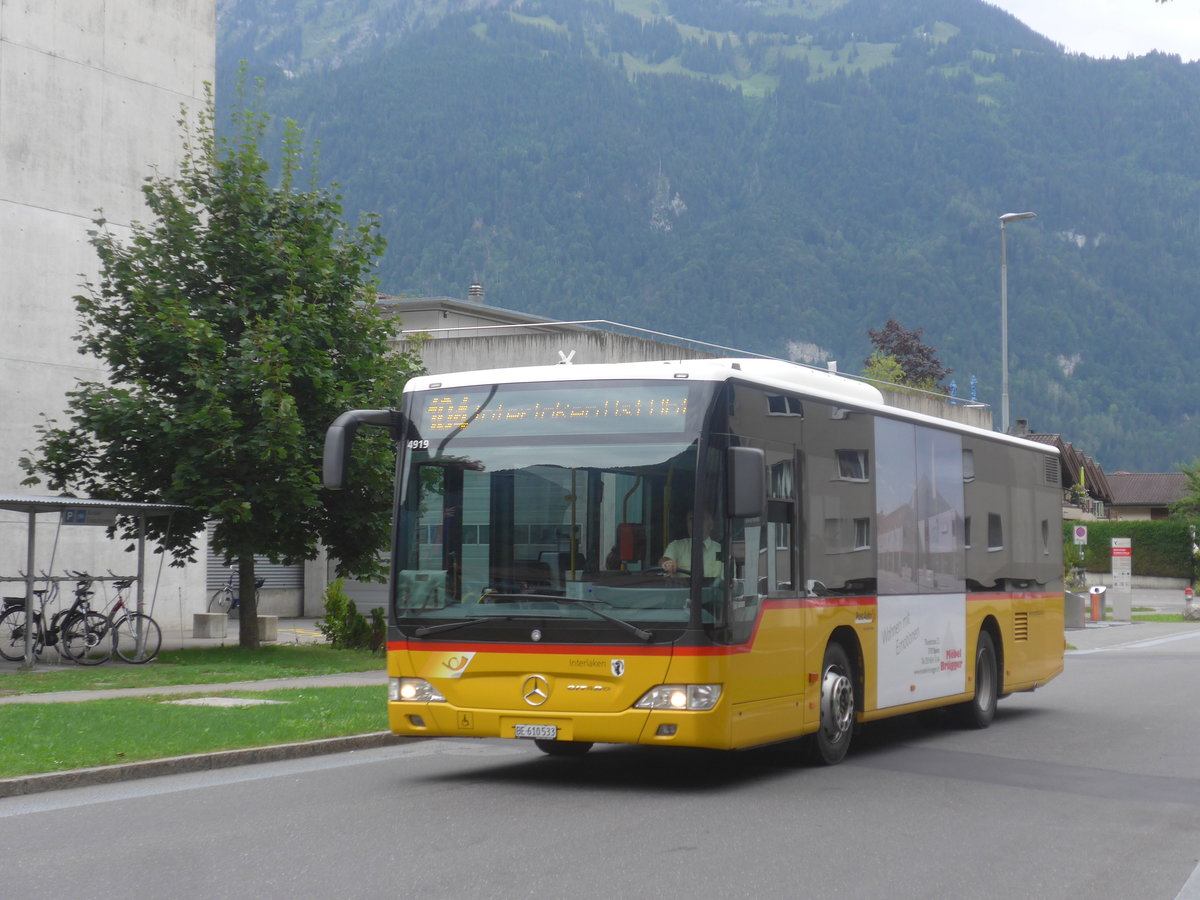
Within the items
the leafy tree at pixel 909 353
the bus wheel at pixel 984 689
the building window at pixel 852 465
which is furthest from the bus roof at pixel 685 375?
the leafy tree at pixel 909 353

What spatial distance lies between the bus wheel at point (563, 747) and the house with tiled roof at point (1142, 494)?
119691 millimetres

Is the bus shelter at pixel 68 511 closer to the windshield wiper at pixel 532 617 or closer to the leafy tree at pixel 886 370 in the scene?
the windshield wiper at pixel 532 617

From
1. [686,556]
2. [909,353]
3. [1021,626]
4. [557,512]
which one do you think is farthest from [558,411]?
[909,353]

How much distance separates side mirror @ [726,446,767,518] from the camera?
33.7 feet

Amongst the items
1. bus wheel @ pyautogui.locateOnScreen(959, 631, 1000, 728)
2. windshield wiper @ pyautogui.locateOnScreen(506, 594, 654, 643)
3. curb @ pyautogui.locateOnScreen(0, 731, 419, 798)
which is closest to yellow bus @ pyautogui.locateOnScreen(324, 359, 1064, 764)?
windshield wiper @ pyautogui.locateOnScreen(506, 594, 654, 643)

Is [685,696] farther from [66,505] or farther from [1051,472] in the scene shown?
[66,505]

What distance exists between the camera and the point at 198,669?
830 inches

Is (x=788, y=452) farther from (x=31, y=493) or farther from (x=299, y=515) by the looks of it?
(x=31, y=493)

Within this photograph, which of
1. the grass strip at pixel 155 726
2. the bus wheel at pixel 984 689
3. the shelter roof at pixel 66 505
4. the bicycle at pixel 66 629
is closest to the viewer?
the grass strip at pixel 155 726

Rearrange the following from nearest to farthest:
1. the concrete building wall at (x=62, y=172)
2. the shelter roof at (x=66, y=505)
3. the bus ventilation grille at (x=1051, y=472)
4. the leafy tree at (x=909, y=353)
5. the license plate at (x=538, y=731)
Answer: the license plate at (x=538, y=731), the bus ventilation grille at (x=1051, y=472), the shelter roof at (x=66, y=505), the concrete building wall at (x=62, y=172), the leafy tree at (x=909, y=353)

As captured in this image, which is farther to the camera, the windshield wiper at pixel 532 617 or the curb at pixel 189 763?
the curb at pixel 189 763

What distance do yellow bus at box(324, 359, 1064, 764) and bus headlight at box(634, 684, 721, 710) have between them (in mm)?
13

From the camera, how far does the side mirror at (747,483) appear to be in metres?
10.3

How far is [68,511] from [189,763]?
1121 centimetres
